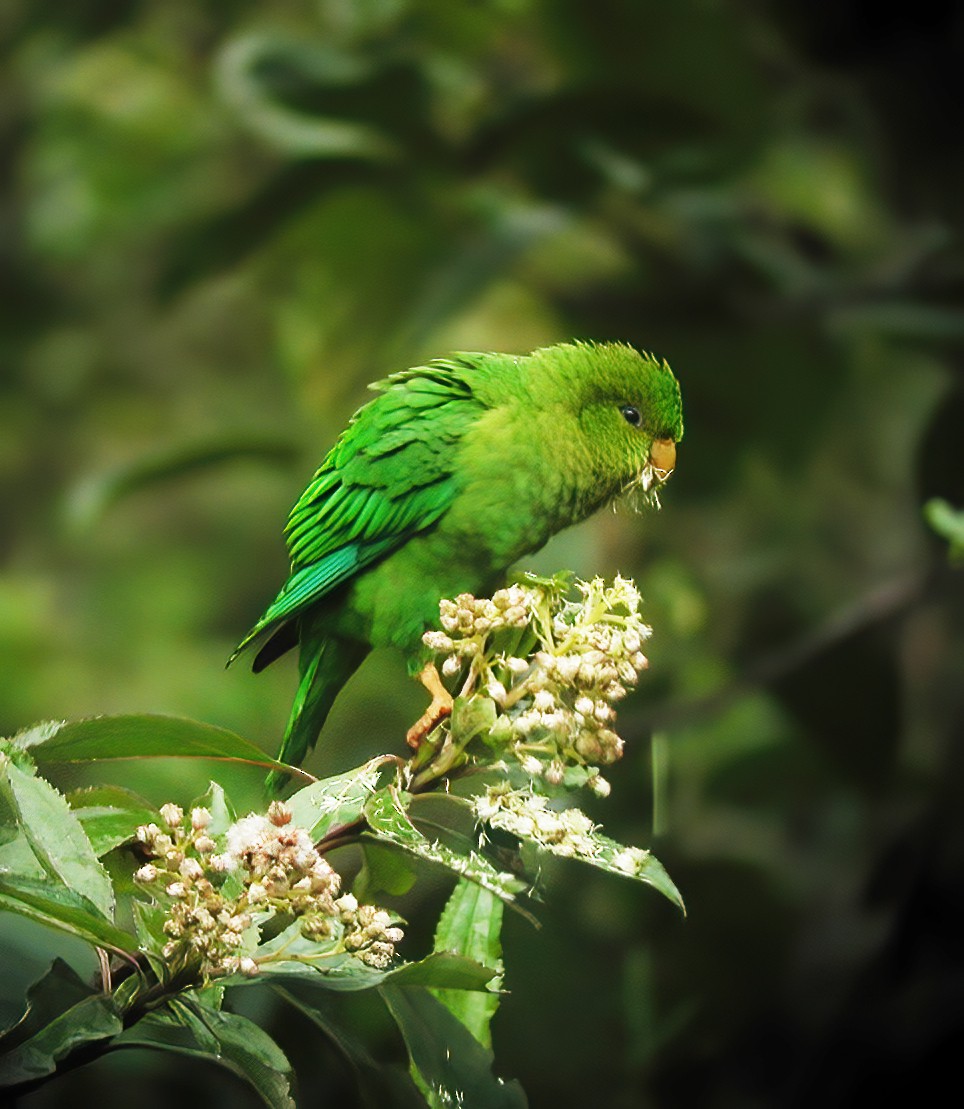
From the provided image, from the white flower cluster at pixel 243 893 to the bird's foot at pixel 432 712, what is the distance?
0.30 ft

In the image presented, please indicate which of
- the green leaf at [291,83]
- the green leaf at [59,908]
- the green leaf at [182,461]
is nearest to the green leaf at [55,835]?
the green leaf at [59,908]

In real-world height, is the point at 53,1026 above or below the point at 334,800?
below

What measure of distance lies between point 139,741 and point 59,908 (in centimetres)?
9

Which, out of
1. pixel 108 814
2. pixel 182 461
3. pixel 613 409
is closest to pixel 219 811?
pixel 108 814

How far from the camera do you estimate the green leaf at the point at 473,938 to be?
72 centimetres

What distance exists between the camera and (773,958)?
190 cm

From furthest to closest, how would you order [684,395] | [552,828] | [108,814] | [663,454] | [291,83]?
1. [684,395]
2. [291,83]
3. [663,454]
4. [108,814]
5. [552,828]

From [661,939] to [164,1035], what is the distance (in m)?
1.22

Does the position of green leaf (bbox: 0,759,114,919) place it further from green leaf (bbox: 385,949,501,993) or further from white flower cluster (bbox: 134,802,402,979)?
green leaf (bbox: 385,949,501,993)

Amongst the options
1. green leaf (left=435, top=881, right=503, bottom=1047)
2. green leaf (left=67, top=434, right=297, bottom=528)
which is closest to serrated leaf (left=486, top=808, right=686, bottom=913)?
green leaf (left=435, top=881, right=503, bottom=1047)

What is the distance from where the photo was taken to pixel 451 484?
862mm

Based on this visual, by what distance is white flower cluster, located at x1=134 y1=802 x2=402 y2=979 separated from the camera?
0.62 meters

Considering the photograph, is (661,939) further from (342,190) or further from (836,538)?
(342,190)

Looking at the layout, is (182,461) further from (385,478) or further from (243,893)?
(243,893)
